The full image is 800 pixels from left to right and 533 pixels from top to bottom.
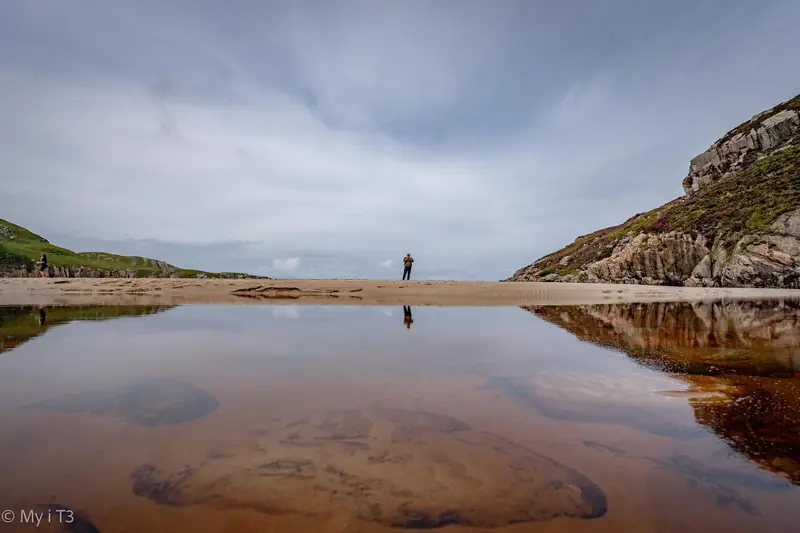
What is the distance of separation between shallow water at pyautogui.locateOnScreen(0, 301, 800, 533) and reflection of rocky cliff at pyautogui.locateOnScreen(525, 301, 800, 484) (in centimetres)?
4

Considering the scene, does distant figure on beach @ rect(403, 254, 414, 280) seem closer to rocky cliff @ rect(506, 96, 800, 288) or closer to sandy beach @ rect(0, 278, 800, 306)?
sandy beach @ rect(0, 278, 800, 306)

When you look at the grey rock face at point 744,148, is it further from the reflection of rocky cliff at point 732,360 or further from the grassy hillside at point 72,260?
the grassy hillside at point 72,260

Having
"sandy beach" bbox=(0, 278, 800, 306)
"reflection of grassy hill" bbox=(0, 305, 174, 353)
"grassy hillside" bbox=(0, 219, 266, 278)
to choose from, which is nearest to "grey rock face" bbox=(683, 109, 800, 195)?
"sandy beach" bbox=(0, 278, 800, 306)

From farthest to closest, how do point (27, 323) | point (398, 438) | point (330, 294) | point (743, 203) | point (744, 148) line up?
point (744, 148) → point (743, 203) → point (330, 294) → point (27, 323) → point (398, 438)

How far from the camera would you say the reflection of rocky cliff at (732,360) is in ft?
11.0

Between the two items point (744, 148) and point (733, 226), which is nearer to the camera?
point (733, 226)

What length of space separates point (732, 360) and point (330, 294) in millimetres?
15559

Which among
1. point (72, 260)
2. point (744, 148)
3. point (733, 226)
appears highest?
point (744, 148)

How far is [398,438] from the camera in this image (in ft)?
10.7

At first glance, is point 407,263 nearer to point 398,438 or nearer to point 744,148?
point 398,438

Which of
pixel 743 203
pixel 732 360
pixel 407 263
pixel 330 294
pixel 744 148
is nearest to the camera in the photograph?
pixel 732 360

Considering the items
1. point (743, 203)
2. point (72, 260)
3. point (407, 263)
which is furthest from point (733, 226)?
point (72, 260)

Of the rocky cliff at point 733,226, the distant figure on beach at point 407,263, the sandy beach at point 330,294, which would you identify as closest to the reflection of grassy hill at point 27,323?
the sandy beach at point 330,294

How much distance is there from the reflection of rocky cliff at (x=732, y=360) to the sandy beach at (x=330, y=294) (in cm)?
627
